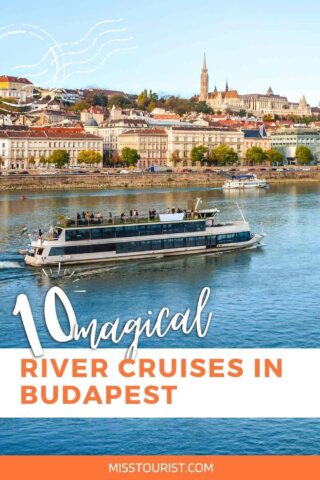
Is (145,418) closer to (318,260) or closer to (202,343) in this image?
(202,343)

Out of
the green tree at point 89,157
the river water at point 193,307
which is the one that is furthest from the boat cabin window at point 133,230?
the green tree at point 89,157

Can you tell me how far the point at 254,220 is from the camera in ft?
111

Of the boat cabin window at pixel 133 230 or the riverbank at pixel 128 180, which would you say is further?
the riverbank at pixel 128 180

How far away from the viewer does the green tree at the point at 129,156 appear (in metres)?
75.6

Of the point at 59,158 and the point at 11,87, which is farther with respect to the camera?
the point at 11,87

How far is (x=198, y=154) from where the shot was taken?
257 feet

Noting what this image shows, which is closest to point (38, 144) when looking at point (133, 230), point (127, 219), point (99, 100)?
point (99, 100)

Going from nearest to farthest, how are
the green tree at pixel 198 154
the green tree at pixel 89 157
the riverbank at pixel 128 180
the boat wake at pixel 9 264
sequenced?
the boat wake at pixel 9 264 < the riverbank at pixel 128 180 < the green tree at pixel 89 157 < the green tree at pixel 198 154

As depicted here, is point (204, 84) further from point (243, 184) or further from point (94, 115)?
point (243, 184)

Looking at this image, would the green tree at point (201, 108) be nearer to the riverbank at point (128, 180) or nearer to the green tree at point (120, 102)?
the green tree at point (120, 102)

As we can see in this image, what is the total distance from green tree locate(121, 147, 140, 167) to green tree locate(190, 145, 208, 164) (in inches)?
212

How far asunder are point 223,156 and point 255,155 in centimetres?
435
